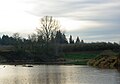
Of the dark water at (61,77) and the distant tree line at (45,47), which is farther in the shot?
the distant tree line at (45,47)

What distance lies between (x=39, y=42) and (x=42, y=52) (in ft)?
17.5

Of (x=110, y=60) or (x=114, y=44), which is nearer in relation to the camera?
(x=110, y=60)

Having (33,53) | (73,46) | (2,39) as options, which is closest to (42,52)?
(33,53)

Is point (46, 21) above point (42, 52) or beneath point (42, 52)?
A: above

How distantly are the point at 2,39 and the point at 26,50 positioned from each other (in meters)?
81.1

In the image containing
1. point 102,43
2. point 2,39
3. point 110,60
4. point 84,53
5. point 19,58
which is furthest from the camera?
point 2,39

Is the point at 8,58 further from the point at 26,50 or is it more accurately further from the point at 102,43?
the point at 102,43

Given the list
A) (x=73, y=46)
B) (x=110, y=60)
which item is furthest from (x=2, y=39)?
(x=110, y=60)

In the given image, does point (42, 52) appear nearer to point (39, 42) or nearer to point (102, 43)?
point (39, 42)

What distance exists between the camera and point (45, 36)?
399 feet

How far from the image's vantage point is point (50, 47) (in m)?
119

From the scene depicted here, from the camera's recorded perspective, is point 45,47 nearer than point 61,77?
No

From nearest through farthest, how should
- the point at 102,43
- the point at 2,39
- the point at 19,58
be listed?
the point at 19,58
the point at 102,43
the point at 2,39

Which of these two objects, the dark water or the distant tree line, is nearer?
the dark water
